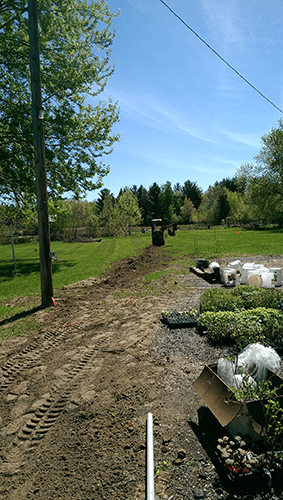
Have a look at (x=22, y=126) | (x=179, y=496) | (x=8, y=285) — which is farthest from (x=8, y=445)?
(x=22, y=126)

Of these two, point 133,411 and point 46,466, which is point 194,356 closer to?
point 133,411

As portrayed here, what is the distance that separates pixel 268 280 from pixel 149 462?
7276 millimetres

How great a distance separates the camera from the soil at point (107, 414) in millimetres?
2586

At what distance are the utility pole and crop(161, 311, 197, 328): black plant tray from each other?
3.88 metres

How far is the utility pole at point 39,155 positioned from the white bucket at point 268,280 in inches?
254

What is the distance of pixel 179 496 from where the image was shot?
2434mm

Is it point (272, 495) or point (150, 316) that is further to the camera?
point (150, 316)

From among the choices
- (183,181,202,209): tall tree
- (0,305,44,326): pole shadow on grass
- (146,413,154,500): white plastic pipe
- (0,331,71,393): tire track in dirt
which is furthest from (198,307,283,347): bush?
(183,181,202,209): tall tree

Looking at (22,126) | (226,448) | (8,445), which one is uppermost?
(22,126)

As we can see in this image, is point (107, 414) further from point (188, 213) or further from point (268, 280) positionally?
point (188, 213)

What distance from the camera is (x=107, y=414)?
3504mm

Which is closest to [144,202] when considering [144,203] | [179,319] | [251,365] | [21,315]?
[144,203]

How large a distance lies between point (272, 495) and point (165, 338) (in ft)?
10.4

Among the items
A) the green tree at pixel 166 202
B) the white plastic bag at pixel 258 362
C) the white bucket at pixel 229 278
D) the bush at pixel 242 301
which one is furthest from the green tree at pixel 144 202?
the white plastic bag at pixel 258 362
